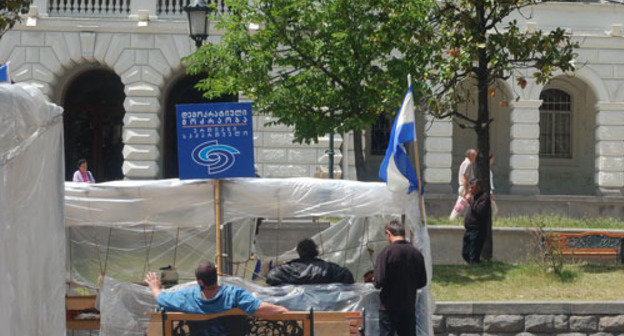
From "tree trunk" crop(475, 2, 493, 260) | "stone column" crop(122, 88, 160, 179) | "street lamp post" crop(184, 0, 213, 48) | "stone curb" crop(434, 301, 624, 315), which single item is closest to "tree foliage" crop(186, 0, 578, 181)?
"tree trunk" crop(475, 2, 493, 260)

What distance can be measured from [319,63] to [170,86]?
10.2 m

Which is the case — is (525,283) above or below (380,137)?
below

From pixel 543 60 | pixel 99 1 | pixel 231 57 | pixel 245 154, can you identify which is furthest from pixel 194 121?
pixel 99 1

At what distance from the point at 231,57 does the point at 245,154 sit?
829 cm

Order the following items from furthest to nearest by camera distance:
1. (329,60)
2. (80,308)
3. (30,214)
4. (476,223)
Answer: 1. (329,60)
2. (476,223)
3. (80,308)
4. (30,214)

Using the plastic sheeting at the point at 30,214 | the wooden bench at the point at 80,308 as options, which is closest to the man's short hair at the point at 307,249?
the wooden bench at the point at 80,308

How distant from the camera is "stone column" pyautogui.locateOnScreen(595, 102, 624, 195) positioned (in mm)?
26578

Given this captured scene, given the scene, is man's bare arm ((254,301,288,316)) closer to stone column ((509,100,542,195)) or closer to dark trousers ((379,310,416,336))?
dark trousers ((379,310,416,336))

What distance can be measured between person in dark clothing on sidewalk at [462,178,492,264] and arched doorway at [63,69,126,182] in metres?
15.9

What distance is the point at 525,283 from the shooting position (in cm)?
1323

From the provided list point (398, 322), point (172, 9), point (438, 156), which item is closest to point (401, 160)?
point (398, 322)

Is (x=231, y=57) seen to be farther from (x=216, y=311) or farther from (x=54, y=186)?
(x=54, y=186)

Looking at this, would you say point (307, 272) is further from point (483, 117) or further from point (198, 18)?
point (198, 18)

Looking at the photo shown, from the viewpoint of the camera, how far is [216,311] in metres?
8.90
